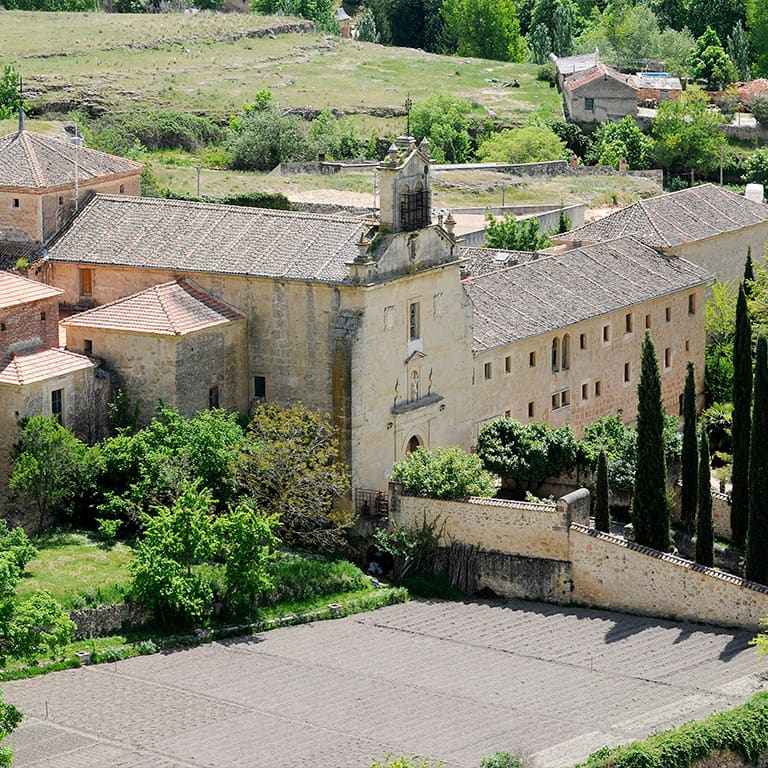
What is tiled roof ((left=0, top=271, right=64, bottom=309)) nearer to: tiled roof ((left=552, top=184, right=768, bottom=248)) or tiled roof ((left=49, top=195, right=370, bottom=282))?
tiled roof ((left=49, top=195, right=370, bottom=282))

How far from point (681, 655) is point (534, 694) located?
541 cm

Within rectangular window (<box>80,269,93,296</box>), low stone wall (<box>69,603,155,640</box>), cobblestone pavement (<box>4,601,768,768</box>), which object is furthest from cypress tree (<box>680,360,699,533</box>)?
rectangular window (<box>80,269,93,296</box>)

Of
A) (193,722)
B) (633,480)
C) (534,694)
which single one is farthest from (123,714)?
(633,480)

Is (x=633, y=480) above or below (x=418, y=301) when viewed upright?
below

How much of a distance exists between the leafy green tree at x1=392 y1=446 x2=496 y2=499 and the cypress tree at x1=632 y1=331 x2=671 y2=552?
14.7 ft

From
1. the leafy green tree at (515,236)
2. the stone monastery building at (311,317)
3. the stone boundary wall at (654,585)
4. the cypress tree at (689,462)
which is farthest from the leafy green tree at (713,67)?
the stone boundary wall at (654,585)

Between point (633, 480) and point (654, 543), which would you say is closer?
point (654, 543)

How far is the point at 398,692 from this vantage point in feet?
194

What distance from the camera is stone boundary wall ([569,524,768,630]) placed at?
213 feet

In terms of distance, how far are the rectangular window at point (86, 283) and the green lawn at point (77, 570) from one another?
1043 centimetres

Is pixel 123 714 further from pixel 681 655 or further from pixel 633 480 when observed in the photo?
pixel 633 480

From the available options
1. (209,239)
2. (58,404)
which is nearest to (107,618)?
(58,404)

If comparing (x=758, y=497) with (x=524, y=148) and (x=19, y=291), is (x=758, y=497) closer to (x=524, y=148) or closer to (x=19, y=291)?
(x=19, y=291)

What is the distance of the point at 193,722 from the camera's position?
56.2 meters
